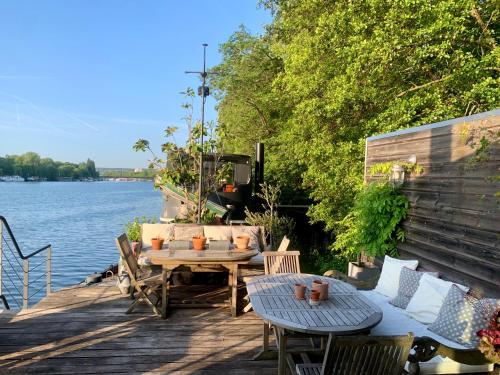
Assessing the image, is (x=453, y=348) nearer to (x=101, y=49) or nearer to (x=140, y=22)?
(x=140, y=22)

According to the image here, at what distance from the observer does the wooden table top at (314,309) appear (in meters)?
2.52

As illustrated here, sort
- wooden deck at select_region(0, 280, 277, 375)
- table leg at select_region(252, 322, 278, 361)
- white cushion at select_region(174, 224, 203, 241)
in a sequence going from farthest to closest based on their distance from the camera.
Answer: white cushion at select_region(174, 224, 203, 241)
table leg at select_region(252, 322, 278, 361)
wooden deck at select_region(0, 280, 277, 375)

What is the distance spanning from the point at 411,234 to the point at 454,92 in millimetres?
4198

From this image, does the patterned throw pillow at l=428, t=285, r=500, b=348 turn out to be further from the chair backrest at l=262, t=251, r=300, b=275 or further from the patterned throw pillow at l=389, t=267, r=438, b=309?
the chair backrest at l=262, t=251, r=300, b=275

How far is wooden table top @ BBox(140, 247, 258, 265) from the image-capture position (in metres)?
4.28

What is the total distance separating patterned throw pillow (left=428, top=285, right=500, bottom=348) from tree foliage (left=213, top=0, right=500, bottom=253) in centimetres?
398

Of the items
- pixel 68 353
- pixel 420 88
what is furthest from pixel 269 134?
pixel 68 353

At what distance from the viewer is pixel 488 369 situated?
265cm

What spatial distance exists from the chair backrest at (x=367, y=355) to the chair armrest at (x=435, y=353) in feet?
1.09

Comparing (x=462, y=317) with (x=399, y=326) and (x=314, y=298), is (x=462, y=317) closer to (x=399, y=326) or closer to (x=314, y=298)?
(x=399, y=326)

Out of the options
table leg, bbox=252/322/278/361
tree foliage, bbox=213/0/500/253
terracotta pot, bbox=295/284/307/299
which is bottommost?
table leg, bbox=252/322/278/361

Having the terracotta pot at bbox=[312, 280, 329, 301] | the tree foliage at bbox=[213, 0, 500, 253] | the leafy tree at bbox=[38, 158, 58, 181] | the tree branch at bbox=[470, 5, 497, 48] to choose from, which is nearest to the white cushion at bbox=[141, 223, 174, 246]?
the tree foliage at bbox=[213, 0, 500, 253]

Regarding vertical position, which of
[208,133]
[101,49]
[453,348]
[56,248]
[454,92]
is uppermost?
[101,49]

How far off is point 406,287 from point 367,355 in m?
1.89
